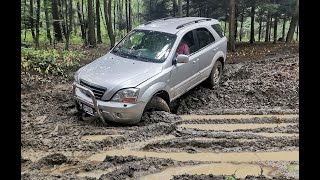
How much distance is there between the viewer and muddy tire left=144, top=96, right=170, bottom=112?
22.1 feet

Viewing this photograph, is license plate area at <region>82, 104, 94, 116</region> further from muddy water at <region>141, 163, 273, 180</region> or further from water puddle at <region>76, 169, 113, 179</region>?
muddy water at <region>141, 163, 273, 180</region>

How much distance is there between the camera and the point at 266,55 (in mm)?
14625

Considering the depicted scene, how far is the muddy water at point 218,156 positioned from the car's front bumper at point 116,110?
1060mm

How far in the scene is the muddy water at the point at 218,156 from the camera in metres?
5.06

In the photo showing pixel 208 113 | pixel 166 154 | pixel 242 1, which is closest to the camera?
pixel 166 154

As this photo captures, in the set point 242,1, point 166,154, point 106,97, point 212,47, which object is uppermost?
point 242,1

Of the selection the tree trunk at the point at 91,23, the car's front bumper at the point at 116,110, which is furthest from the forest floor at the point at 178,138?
the tree trunk at the point at 91,23

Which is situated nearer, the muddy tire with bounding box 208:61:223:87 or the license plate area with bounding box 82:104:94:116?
the license plate area with bounding box 82:104:94:116

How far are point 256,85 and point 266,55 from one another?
582 centimetres

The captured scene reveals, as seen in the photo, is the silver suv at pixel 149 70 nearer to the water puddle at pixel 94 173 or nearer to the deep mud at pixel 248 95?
the deep mud at pixel 248 95

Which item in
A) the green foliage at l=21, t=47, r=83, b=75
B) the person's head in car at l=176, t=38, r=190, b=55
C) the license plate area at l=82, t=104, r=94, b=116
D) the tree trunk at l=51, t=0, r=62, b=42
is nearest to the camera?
the license plate area at l=82, t=104, r=94, b=116

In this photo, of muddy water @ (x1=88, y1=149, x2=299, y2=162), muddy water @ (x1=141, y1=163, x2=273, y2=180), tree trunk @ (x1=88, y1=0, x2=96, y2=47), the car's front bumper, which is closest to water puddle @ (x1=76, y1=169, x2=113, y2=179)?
muddy water @ (x1=88, y1=149, x2=299, y2=162)
